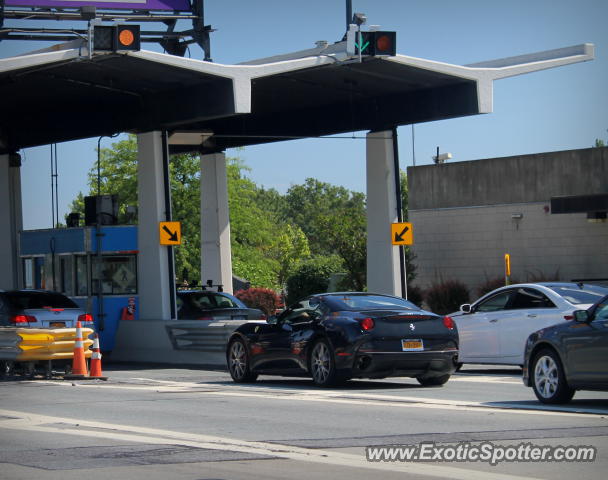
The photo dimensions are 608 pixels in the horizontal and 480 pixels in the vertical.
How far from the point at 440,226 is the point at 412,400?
88.5 ft

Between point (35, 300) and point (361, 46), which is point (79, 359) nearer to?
point (35, 300)

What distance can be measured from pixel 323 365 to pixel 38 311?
273 inches

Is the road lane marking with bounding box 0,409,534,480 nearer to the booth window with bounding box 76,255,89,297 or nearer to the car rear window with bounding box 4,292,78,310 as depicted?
the car rear window with bounding box 4,292,78,310

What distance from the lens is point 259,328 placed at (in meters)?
18.9

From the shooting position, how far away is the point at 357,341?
1670 cm

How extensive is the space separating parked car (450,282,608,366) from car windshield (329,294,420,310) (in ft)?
8.43

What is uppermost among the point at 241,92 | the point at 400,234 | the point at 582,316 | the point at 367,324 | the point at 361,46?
the point at 361,46

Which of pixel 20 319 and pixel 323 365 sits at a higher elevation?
pixel 20 319

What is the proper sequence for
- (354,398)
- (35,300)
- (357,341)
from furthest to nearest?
1. (35,300)
2. (357,341)
3. (354,398)

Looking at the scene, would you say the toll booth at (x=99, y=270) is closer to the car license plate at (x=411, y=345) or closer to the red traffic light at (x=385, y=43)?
the red traffic light at (x=385, y=43)

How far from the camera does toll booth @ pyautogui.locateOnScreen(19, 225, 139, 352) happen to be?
28.5 meters

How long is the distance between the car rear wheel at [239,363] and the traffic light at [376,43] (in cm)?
711

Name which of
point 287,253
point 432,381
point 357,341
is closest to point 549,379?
point 357,341

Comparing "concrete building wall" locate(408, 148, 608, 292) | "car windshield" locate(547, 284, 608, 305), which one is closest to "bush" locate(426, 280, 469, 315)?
"concrete building wall" locate(408, 148, 608, 292)
